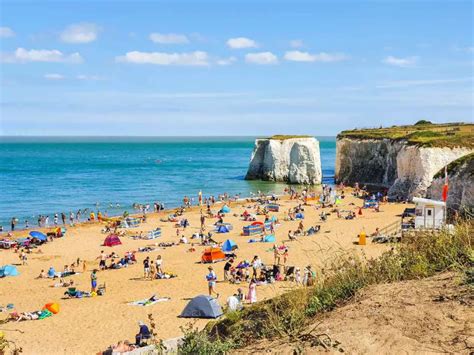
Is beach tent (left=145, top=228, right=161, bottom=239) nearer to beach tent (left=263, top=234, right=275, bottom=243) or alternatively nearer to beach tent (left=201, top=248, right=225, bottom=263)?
beach tent (left=263, top=234, right=275, bottom=243)

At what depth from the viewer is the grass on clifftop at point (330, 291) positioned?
23.6 ft

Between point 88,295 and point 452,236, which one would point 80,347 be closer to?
point 88,295

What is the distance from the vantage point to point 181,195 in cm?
6019

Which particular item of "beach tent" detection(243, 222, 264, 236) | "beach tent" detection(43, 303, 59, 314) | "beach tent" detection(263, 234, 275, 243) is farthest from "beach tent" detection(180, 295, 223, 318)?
"beach tent" detection(243, 222, 264, 236)

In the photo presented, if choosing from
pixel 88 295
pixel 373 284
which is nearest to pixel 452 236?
pixel 373 284

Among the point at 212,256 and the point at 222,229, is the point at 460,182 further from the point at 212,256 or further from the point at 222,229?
the point at 212,256

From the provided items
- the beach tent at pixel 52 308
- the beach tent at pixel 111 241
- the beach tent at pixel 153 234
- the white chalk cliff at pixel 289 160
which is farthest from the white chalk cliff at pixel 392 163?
the beach tent at pixel 52 308

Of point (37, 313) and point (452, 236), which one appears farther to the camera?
point (37, 313)

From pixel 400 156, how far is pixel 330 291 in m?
45.3

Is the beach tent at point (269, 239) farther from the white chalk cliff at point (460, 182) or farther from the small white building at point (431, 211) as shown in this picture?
the white chalk cliff at point (460, 182)

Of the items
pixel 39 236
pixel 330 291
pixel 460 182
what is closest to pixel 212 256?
pixel 39 236

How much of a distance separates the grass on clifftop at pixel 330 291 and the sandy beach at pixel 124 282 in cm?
53

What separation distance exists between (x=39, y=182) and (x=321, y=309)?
246 ft

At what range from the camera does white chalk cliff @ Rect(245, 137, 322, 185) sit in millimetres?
71000
